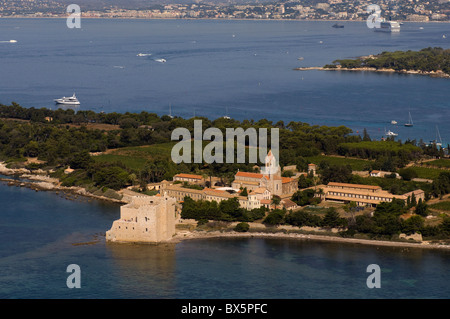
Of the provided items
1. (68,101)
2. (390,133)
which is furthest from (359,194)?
(68,101)

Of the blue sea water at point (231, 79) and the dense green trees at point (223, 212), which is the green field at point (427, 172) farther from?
the blue sea water at point (231, 79)

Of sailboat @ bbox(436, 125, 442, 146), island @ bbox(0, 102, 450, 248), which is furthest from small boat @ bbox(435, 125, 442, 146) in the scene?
island @ bbox(0, 102, 450, 248)

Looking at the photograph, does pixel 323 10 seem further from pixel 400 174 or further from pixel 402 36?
pixel 400 174

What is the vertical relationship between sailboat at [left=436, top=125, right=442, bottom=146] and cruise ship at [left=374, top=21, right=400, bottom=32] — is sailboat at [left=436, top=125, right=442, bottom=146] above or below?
below

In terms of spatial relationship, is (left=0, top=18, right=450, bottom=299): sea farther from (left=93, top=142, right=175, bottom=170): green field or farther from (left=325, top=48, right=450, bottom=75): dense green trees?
(left=93, top=142, right=175, bottom=170): green field

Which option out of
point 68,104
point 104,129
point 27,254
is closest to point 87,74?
point 68,104

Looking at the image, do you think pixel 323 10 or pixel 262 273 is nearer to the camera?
pixel 262 273
